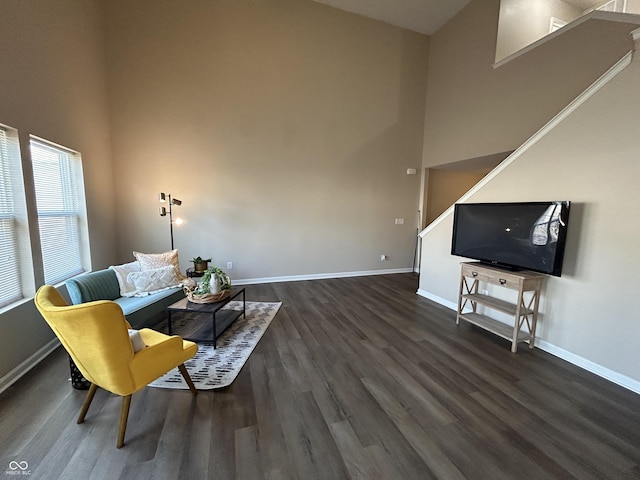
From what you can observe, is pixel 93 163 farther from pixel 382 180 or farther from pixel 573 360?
pixel 573 360

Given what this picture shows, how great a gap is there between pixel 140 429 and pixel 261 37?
5601 millimetres

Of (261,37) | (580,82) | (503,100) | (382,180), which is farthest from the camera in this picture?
(382,180)

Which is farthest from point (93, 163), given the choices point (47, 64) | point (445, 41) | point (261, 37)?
point (445, 41)

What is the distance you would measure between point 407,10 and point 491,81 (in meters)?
2.10

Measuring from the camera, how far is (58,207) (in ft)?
10.3

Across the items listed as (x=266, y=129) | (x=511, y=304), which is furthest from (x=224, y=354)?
(x=266, y=129)

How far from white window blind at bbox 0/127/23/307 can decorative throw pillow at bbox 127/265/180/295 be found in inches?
35.6

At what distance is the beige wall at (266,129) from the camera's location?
4383 millimetres

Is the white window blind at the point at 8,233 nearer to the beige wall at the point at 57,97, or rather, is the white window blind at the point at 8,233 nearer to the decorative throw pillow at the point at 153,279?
the beige wall at the point at 57,97

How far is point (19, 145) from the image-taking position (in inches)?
93.6

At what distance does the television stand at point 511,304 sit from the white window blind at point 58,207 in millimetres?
4729

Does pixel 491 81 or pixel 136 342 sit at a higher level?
pixel 491 81

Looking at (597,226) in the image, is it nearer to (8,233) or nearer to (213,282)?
(213,282)

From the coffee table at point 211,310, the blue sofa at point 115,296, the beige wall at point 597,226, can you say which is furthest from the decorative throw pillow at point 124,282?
the beige wall at point 597,226
